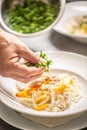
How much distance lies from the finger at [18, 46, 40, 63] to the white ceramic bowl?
0.17 m

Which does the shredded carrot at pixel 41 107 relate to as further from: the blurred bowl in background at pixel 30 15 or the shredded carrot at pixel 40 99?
the blurred bowl in background at pixel 30 15

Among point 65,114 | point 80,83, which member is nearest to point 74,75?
point 80,83

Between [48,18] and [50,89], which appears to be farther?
[48,18]

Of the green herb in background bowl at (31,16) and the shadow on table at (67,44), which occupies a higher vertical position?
the green herb in background bowl at (31,16)

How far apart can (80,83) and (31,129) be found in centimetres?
17

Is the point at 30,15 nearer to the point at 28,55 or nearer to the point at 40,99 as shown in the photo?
the point at 28,55

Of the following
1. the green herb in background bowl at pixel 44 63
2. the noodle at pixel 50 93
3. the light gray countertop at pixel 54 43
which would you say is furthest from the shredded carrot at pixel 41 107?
the light gray countertop at pixel 54 43

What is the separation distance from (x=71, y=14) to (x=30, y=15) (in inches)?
5.4

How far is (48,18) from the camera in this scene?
3.28 ft

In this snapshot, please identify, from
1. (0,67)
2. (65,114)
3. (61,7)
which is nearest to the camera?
(65,114)

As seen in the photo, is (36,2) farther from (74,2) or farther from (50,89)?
(50,89)

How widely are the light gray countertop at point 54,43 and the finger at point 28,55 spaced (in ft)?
0.48

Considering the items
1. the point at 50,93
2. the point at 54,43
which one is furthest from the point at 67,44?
the point at 50,93

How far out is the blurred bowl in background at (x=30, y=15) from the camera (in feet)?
3.24
